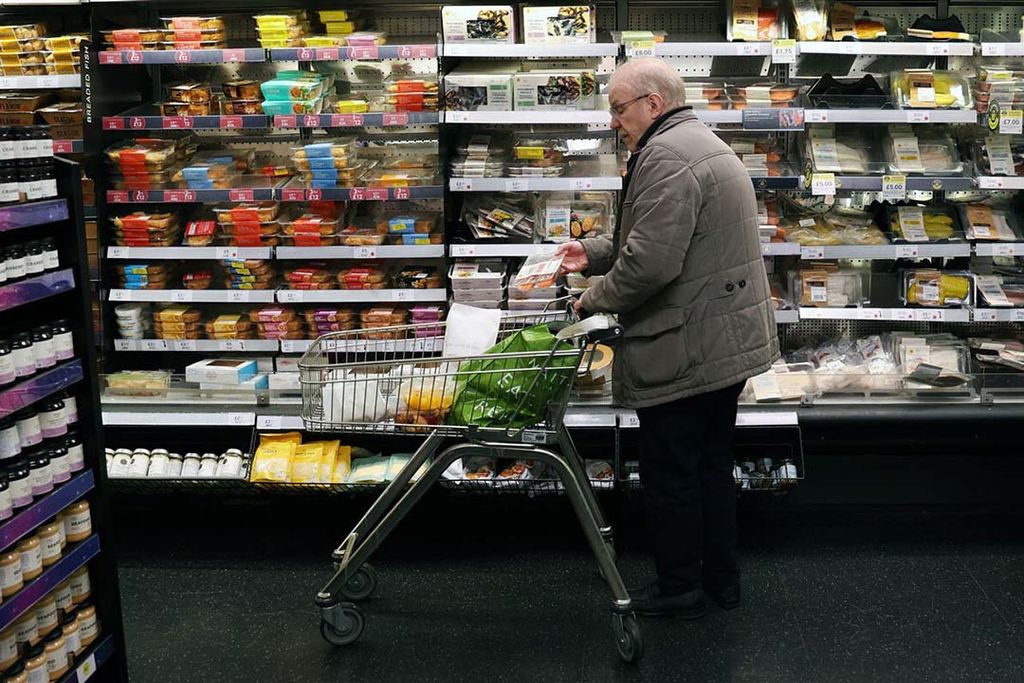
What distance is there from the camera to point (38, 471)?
9.75ft

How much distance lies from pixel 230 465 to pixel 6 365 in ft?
6.21

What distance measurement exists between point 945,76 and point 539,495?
2502 millimetres

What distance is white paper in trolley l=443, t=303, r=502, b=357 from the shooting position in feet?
13.1

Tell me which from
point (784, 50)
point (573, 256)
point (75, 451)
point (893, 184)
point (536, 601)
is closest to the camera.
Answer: point (75, 451)

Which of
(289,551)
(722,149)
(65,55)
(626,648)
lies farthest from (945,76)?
(65,55)

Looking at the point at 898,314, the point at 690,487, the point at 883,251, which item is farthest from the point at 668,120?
the point at 898,314

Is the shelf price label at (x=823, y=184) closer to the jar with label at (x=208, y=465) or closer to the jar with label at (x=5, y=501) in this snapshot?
the jar with label at (x=208, y=465)

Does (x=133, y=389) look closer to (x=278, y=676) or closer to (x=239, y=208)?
(x=239, y=208)

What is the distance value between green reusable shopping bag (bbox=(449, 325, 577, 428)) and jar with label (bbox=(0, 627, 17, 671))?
1.45 meters

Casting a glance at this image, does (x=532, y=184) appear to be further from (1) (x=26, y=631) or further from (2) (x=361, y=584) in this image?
(1) (x=26, y=631)

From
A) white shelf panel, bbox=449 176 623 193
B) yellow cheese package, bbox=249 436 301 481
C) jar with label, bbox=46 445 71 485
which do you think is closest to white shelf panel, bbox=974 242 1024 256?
white shelf panel, bbox=449 176 623 193

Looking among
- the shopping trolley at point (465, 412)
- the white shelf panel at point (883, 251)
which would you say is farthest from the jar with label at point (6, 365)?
the white shelf panel at point (883, 251)

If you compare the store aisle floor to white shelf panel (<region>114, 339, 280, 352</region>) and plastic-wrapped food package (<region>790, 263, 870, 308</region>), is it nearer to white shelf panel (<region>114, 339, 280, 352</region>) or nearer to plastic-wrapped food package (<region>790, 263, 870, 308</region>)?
white shelf panel (<region>114, 339, 280, 352</region>)

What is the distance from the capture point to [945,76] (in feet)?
16.4
